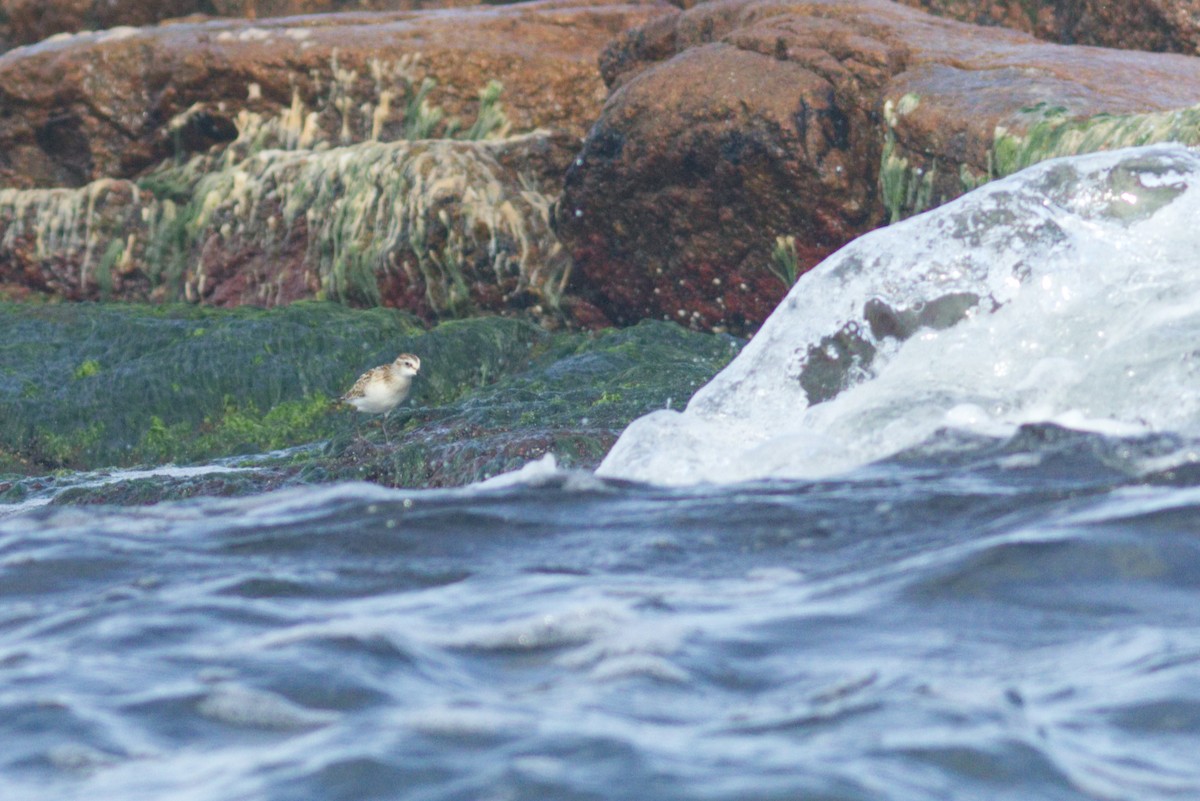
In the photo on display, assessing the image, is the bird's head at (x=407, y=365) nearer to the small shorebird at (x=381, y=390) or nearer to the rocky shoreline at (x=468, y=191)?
the small shorebird at (x=381, y=390)

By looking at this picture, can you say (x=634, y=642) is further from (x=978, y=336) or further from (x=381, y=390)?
(x=381, y=390)

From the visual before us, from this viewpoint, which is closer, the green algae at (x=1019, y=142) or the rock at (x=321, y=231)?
the green algae at (x=1019, y=142)

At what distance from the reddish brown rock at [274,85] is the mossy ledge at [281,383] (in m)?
2.70

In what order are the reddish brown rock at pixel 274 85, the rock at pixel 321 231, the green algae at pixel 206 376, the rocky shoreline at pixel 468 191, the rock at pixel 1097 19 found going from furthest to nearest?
1. the reddish brown rock at pixel 274 85
2. the rock at pixel 1097 19
3. the rock at pixel 321 231
4. the green algae at pixel 206 376
5. the rocky shoreline at pixel 468 191

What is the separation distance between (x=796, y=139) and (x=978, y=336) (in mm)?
4276

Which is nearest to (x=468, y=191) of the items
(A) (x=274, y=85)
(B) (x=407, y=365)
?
(A) (x=274, y=85)

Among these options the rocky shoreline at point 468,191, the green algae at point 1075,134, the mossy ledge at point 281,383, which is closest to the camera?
the mossy ledge at point 281,383

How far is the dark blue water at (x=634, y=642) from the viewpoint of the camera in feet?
10.1

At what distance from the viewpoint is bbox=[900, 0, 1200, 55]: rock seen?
1227cm

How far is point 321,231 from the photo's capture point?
12656mm

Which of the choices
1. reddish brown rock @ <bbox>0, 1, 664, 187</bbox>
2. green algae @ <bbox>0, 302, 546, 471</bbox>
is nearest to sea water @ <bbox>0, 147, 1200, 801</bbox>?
green algae @ <bbox>0, 302, 546, 471</bbox>

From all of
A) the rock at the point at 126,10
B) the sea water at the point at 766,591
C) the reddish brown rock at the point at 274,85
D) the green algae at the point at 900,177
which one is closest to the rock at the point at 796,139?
the green algae at the point at 900,177

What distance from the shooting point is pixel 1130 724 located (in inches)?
127

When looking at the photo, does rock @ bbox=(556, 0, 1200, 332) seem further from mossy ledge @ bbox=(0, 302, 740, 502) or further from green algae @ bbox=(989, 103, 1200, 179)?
mossy ledge @ bbox=(0, 302, 740, 502)
